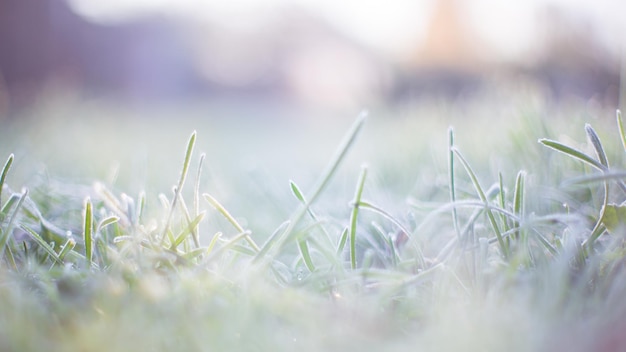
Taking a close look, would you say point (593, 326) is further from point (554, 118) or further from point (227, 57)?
point (227, 57)

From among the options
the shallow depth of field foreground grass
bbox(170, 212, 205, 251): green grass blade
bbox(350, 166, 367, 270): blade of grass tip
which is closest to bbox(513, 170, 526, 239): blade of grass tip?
the shallow depth of field foreground grass

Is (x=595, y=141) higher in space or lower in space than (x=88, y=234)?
higher

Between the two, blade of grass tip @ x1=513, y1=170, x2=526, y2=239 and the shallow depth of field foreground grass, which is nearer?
the shallow depth of field foreground grass

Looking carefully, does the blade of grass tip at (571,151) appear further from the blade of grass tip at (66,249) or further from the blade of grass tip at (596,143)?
the blade of grass tip at (66,249)

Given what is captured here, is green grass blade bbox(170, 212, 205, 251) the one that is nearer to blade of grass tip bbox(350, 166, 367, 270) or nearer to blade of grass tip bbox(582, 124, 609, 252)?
blade of grass tip bbox(350, 166, 367, 270)

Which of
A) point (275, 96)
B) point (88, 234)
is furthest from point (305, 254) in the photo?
point (275, 96)

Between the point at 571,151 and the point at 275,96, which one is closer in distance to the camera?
the point at 571,151

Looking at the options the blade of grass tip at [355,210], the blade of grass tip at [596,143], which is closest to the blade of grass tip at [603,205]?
Result: the blade of grass tip at [596,143]

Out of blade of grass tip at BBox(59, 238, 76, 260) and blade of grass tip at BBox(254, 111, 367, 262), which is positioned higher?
blade of grass tip at BBox(254, 111, 367, 262)

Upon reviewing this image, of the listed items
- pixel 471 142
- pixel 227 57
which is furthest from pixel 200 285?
pixel 227 57

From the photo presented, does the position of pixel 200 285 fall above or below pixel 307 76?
above

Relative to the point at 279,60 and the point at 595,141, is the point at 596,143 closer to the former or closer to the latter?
the point at 595,141
